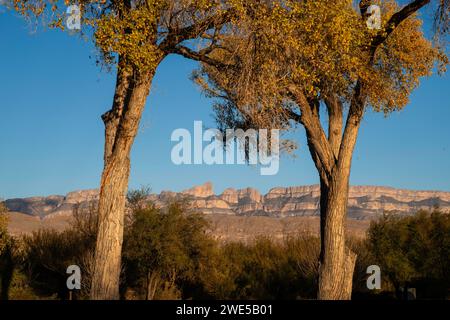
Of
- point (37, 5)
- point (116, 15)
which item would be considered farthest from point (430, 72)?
point (37, 5)

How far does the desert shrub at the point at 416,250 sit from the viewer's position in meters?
34.2

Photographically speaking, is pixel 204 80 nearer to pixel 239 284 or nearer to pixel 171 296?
pixel 171 296

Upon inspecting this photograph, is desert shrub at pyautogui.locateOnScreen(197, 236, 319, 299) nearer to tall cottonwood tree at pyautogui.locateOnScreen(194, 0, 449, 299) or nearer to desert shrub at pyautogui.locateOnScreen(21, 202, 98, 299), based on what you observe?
desert shrub at pyautogui.locateOnScreen(21, 202, 98, 299)

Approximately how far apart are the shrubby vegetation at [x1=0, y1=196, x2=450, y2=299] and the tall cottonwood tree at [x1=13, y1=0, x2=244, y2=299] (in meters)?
21.0

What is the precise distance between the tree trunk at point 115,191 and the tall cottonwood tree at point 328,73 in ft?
7.88

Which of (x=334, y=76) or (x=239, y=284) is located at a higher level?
(x=334, y=76)

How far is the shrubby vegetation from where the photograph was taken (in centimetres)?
3441

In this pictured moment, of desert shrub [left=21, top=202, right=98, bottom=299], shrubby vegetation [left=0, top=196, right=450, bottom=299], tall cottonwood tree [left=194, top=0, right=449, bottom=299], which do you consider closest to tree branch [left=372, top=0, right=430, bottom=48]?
tall cottonwood tree [left=194, top=0, right=449, bottom=299]

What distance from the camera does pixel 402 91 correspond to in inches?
690

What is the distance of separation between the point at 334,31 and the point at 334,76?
1216mm

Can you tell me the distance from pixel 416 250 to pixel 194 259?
13.3 meters

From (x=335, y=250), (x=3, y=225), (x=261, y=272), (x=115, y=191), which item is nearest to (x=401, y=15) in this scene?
(x=335, y=250)

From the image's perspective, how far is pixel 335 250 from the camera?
15117 mm

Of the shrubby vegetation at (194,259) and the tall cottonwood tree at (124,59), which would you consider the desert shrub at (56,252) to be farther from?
the tall cottonwood tree at (124,59)
